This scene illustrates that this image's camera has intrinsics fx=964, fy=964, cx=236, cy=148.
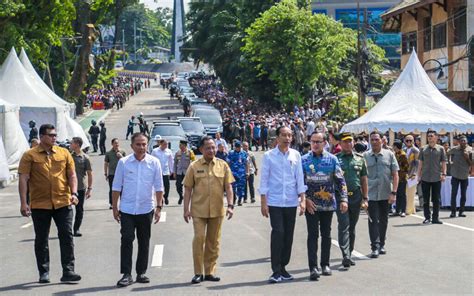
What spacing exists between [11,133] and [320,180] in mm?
24212

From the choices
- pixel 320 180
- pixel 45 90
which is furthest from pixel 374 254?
pixel 45 90

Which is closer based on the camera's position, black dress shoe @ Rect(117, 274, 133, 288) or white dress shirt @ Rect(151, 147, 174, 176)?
black dress shoe @ Rect(117, 274, 133, 288)

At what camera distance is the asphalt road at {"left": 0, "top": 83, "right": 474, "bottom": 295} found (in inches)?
454

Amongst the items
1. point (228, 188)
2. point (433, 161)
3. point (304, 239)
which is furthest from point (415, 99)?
point (228, 188)

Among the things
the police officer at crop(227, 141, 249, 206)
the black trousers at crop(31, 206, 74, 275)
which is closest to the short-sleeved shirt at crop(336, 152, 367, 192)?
the black trousers at crop(31, 206, 74, 275)

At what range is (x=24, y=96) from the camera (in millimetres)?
39938

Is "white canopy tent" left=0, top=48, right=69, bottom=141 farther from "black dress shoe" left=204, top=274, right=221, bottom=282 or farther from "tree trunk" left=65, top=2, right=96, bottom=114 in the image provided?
"black dress shoe" left=204, top=274, right=221, bottom=282

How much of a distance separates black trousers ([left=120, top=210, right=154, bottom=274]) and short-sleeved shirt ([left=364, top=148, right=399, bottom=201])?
3.93m

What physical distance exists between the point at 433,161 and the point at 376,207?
5.04 meters

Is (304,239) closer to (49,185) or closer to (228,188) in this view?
(228,188)

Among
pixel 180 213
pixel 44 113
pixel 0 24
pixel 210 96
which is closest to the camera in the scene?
pixel 180 213

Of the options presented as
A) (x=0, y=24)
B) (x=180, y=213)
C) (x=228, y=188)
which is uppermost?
(x=0, y=24)

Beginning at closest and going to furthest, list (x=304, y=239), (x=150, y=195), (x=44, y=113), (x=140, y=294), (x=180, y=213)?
(x=140, y=294), (x=150, y=195), (x=304, y=239), (x=180, y=213), (x=44, y=113)

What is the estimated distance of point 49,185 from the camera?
12094mm
